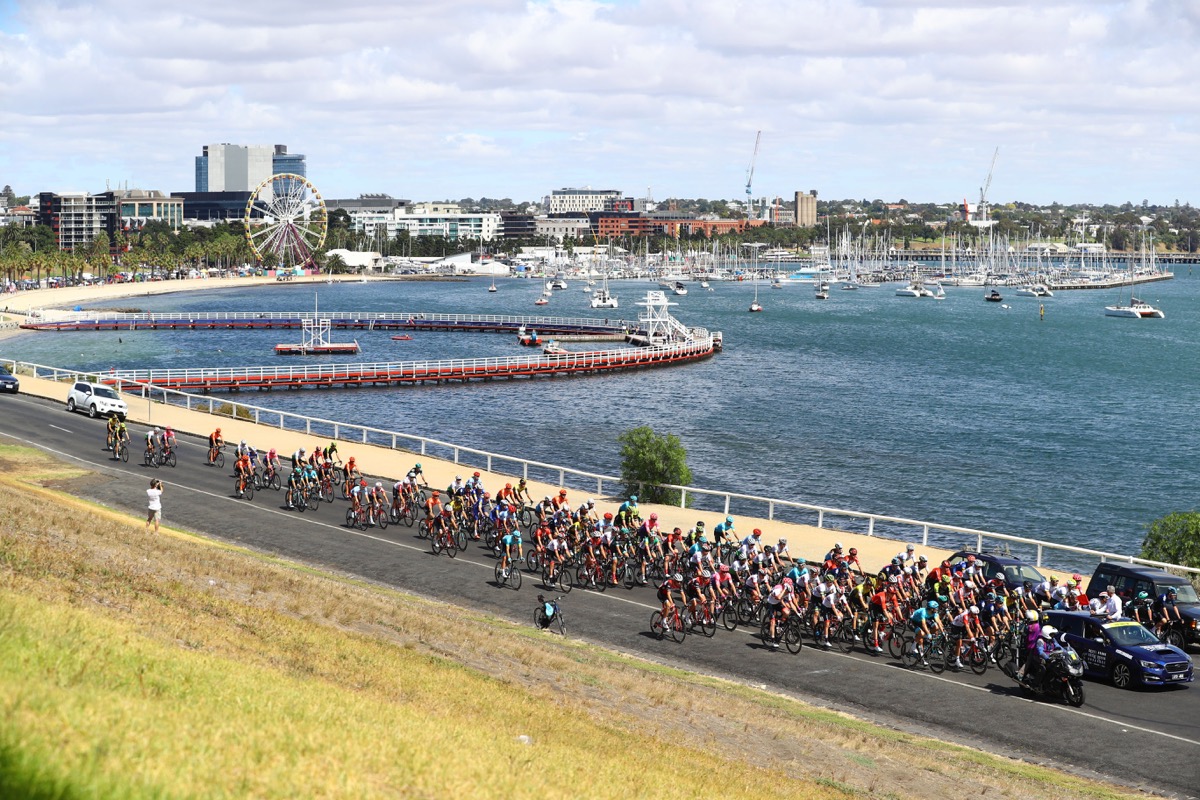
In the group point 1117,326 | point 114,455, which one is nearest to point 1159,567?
point 114,455

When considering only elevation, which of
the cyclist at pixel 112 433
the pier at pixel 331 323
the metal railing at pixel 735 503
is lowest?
the metal railing at pixel 735 503

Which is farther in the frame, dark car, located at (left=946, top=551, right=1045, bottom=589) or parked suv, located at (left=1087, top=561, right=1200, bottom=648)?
dark car, located at (left=946, top=551, right=1045, bottom=589)

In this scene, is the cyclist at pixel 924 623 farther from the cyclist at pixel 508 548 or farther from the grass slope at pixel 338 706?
the cyclist at pixel 508 548

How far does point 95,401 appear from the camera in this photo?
203 ft

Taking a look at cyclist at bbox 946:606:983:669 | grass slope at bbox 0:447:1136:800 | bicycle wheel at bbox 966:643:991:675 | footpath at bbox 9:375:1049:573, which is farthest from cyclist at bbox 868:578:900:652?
footpath at bbox 9:375:1049:573

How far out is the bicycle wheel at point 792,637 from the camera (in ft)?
98.5

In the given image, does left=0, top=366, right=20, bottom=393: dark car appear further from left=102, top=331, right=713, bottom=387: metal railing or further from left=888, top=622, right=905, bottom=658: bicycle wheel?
left=888, top=622, right=905, bottom=658: bicycle wheel

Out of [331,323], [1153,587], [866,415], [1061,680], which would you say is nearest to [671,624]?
[1061,680]

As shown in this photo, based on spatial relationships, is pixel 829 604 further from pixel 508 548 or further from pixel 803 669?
pixel 508 548

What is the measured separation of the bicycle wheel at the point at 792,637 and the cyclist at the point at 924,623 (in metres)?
2.55

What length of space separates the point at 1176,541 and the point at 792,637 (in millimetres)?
15892

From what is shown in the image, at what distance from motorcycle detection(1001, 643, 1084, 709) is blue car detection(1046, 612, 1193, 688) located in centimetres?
139

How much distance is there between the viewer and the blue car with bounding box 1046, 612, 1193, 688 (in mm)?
27500

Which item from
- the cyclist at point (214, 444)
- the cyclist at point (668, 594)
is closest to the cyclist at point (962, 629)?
the cyclist at point (668, 594)
